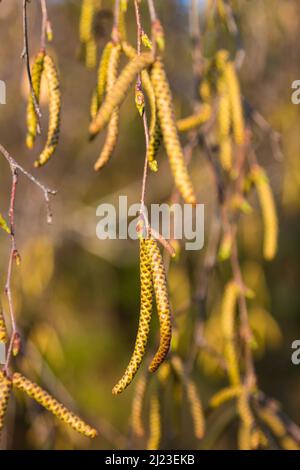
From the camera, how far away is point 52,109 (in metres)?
1.17

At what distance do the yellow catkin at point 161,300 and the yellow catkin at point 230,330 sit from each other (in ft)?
2.80

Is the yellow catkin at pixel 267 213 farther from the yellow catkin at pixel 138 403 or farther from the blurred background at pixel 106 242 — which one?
the yellow catkin at pixel 138 403

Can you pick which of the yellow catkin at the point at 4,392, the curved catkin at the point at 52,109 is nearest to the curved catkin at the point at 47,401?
the yellow catkin at the point at 4,392

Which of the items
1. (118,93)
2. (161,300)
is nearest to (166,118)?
(118,93)

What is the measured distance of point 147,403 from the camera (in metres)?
4.54

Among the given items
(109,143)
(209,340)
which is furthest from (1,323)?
(209,340)

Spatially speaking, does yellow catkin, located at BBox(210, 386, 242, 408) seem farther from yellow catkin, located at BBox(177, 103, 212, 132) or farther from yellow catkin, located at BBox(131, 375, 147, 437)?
yellow catkin, located at BBox(177, 103, 212, 132)

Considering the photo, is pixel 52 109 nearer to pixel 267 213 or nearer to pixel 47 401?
pixel 47 401

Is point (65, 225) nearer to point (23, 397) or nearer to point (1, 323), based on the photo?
point (23, 397)

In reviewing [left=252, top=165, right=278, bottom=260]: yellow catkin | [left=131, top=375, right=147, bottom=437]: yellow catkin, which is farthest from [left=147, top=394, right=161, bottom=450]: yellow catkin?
[left=252, top=165, right=278, bottom=260]: yellow catkin

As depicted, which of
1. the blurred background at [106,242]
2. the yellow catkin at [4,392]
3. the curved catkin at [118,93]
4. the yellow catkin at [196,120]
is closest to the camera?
the curved catkin at [118,93]

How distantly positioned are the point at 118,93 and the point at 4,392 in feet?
1.75

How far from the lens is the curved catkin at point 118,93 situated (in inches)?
31.6

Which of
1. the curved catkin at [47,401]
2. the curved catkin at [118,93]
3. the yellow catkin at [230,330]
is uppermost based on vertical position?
the curved catkin at [118,93]
